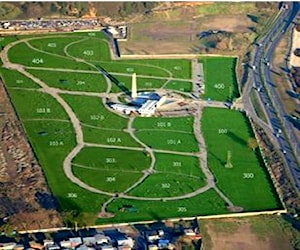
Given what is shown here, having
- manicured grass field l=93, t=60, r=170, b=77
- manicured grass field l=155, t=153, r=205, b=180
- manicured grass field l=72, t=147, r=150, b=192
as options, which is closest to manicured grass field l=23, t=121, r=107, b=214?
manicured grass field l=72, t=147, r=150, b=192

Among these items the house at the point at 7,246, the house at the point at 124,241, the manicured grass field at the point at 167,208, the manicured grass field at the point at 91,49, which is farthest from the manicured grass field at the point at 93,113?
the house at the point at 7,246

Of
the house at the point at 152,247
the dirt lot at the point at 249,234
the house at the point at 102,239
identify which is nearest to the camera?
the house at the point at 152,247

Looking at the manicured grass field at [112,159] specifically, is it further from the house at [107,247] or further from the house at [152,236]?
the house at [107,247]

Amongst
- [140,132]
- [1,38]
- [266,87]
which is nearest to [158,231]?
[140,132]

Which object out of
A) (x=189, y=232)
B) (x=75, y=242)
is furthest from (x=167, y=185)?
(x=75, y=242)

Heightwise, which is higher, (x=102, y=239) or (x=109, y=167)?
(x=102, y=239)

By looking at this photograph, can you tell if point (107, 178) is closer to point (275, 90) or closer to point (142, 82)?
point (142, 82)

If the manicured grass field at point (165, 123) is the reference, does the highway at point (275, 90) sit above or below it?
below
